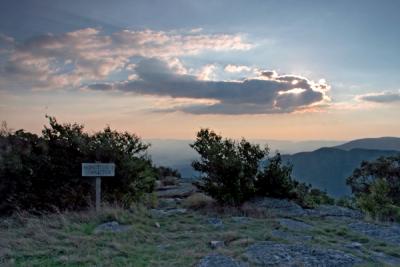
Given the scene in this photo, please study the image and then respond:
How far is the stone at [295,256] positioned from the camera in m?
6.30

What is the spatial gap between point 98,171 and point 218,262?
5.20 metres

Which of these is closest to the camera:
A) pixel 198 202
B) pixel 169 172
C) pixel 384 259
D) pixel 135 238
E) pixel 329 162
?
pixel 384 259

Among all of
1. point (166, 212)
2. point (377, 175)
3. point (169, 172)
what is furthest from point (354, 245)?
point (169, 172)

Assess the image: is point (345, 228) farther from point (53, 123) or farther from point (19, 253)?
point (53, 123)

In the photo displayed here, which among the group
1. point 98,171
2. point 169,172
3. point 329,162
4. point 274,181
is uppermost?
point 98,171

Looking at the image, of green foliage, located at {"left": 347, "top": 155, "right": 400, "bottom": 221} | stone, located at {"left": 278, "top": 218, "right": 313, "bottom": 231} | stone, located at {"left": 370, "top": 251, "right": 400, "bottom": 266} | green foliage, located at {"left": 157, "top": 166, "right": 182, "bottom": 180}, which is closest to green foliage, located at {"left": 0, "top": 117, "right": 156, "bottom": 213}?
stone, located at {"left": 278, "top": 218, "right": 313, "bottom": 231}

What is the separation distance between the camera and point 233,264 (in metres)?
6.17

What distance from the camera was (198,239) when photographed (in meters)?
7.79

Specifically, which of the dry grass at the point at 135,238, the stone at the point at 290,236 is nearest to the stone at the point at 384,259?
the dry grass at the point at 135,238

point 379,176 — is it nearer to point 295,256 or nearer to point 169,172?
point 169,172

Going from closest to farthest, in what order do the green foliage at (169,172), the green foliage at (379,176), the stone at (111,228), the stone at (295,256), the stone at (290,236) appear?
the stone at (295,256) → the stone at (290,236) → the stone at (111,228) → the green foliage at (379,176) → the green foliage at (169,172)

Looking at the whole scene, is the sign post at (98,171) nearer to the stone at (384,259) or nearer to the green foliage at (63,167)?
the green foliage at (63,167)

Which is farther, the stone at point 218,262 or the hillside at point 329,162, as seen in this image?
the hillside at point 329,162

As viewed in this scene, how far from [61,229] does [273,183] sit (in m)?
6.58
